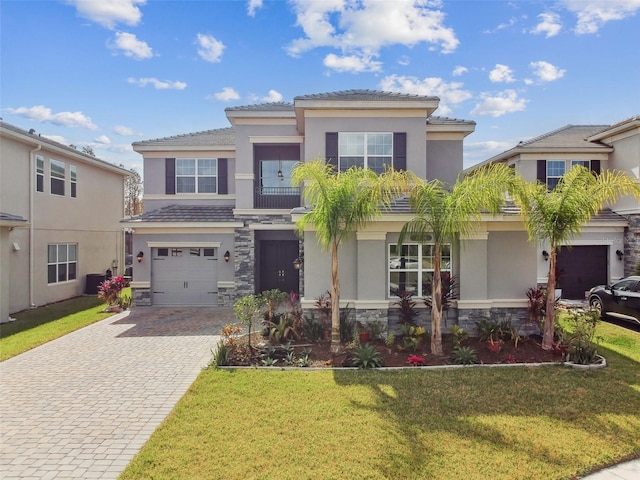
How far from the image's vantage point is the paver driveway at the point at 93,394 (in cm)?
507

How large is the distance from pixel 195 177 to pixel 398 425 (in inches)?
573

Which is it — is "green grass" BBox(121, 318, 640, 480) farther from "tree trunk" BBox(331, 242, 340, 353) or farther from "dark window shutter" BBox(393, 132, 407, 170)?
"dark window shutter" BBox(393, 132, 407, 170)

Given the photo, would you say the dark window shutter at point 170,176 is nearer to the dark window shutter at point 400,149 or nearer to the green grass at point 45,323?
the green grass at point 45,323

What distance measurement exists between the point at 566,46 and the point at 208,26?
468 inches

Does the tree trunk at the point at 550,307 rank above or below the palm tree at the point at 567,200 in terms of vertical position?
below

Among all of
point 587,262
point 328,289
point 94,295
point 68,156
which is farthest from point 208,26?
point 587,262

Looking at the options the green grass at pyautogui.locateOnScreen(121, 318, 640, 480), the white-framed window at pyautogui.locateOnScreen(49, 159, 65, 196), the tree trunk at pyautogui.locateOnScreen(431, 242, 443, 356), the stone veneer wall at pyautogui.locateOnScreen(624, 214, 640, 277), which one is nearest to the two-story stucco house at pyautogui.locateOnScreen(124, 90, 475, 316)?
the white-framed window at pyautogui.locateOnScreen(49, 159, 65, 196)

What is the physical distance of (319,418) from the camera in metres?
5.98

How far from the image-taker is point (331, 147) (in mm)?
12883

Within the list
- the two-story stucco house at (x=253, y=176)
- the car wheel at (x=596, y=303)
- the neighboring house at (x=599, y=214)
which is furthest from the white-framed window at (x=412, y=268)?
the neighboring house at (x=599, y=214)

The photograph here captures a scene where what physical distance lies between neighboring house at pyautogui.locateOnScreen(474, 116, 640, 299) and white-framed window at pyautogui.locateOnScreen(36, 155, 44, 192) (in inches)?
865

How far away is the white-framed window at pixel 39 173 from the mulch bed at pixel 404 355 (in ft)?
42.4

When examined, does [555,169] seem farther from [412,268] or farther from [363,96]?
[412,268]

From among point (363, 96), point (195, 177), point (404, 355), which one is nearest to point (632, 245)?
point (363, 96)
